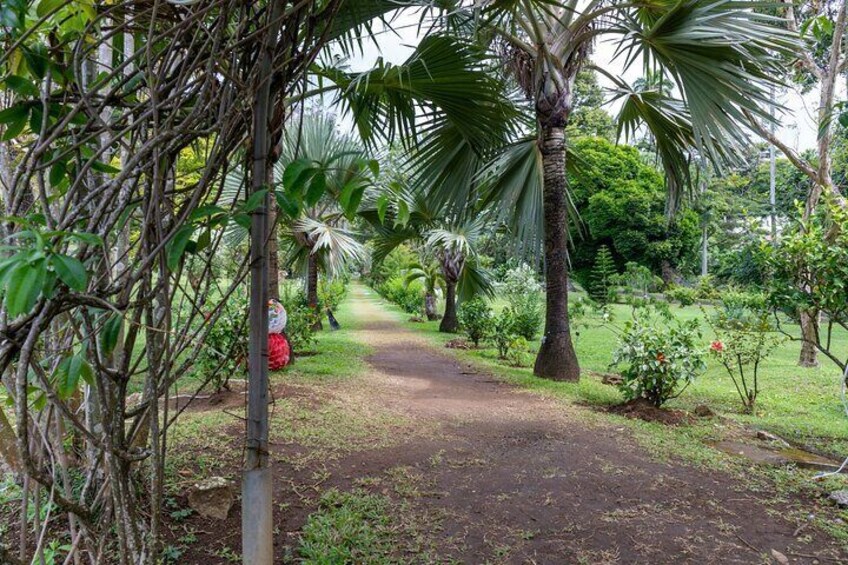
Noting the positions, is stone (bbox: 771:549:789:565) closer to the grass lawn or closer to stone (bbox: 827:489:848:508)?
stone (bbox: 827:489:848:508)

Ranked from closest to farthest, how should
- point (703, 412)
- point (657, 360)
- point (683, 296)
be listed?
point (657, 360), point (703, 412), point (683, 296)

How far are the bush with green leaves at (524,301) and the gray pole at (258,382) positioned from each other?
6.91 metres

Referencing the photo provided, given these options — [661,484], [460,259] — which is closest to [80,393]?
[661,484]

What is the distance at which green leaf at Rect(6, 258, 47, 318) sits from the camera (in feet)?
2.12

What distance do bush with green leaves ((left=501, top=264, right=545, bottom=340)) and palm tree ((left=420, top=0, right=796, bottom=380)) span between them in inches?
79.1

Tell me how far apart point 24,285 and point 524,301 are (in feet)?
35.6

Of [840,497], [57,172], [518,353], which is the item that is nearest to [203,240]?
[57,172]

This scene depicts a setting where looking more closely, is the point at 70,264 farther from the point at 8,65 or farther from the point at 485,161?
the point at 485,161

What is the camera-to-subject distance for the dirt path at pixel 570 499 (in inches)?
93.2

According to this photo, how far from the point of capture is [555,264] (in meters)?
6.28

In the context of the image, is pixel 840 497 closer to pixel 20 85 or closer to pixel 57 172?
pixel 57 172

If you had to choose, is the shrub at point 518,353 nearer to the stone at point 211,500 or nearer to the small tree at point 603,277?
the small tree at point 603,277

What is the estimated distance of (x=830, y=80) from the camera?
5.93 m

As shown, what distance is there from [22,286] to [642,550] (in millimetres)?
2571
